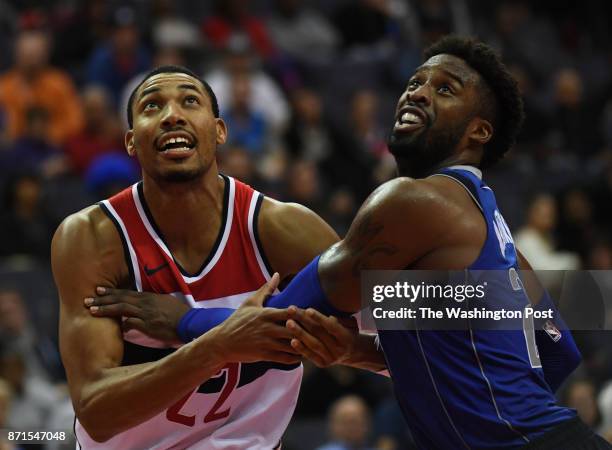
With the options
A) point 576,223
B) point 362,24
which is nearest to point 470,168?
point 576,223

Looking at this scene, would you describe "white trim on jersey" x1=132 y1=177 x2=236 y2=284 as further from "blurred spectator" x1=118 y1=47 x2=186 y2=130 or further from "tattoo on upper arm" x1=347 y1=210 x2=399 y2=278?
"blurred spectator" x1=118 y1=47 x2=186 y2=130

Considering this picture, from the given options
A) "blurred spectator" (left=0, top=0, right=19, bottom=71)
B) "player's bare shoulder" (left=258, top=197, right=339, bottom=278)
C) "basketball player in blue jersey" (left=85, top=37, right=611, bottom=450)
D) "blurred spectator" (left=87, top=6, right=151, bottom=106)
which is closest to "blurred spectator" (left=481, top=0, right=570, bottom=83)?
"blurred spectator" (left=87, top=6, right=151, bottom=106)

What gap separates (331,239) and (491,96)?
3.41 ft

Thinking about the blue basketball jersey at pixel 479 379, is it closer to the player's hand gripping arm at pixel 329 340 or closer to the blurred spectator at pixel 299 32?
the player's hand gripping arm at pixel 329 340

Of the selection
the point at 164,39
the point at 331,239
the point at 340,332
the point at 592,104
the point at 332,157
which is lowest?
the point at 340,332

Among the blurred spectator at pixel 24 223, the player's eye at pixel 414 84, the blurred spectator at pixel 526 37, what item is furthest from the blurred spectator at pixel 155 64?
the player's eye at pixel 414 84

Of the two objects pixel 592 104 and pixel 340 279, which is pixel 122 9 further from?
pixel 340 279

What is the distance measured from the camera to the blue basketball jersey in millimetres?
3898

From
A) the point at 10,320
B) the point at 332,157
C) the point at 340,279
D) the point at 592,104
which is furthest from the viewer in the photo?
the point at 592,104

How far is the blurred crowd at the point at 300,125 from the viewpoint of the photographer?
8.42 m

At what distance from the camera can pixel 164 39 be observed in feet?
37.7

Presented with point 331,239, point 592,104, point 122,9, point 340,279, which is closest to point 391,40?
point 592,104

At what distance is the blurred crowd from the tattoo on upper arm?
3346 mm

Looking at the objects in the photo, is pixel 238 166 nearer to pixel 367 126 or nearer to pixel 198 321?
pixel 367 126
